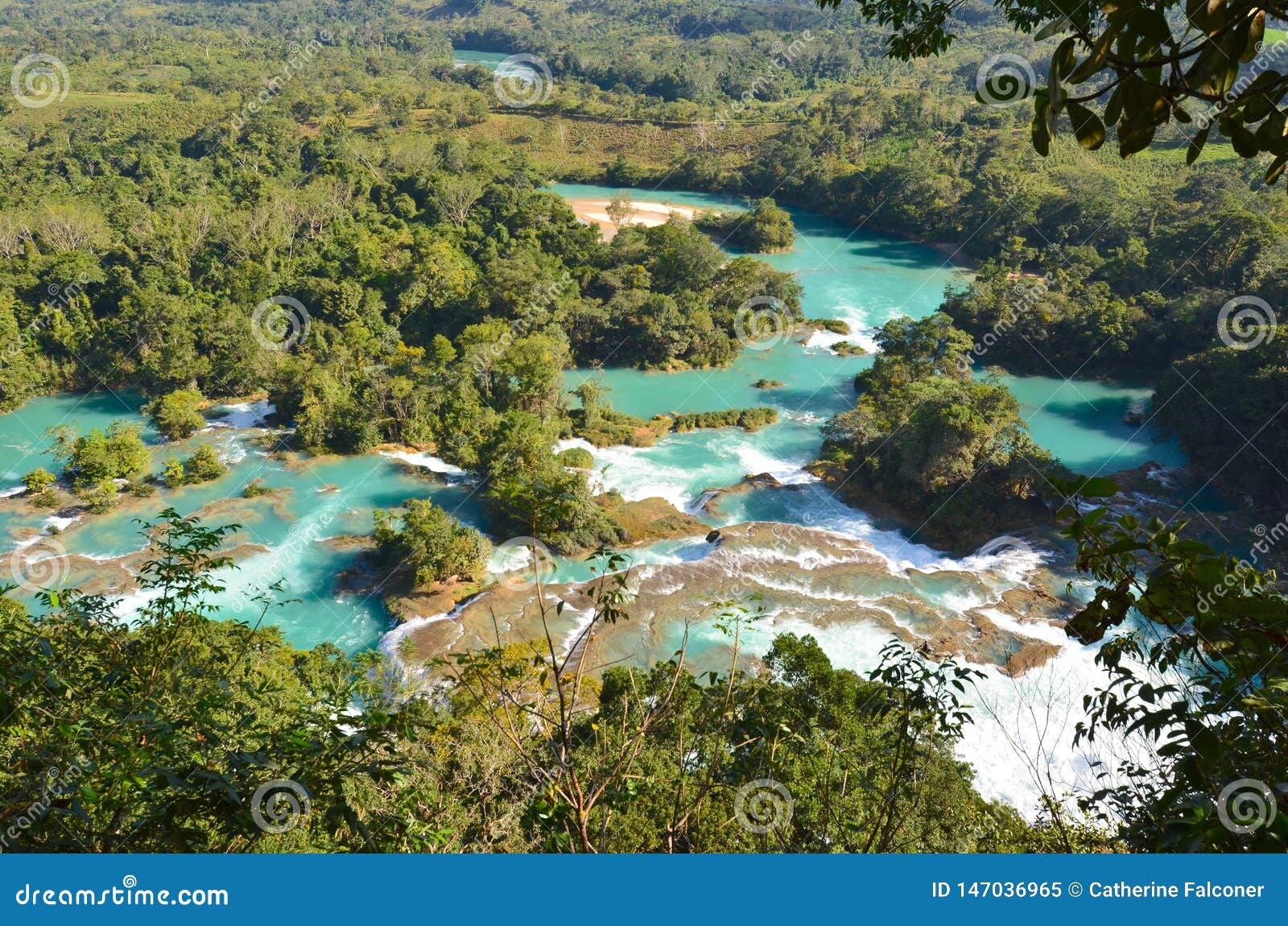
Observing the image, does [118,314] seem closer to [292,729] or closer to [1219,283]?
[292,729]
